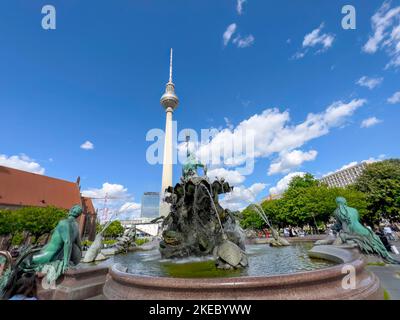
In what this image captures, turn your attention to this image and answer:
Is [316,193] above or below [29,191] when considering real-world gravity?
below

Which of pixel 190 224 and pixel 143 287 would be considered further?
pixel 190 224

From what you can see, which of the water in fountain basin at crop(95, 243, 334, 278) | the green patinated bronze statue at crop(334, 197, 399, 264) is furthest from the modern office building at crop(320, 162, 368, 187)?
the water in fountain basin at crop(95, 243, 334, 278)

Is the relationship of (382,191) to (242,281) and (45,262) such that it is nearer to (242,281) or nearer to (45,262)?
(242,281)

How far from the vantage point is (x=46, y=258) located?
5.24 metres

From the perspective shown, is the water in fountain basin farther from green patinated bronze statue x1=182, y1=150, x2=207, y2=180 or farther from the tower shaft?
the tower shaft

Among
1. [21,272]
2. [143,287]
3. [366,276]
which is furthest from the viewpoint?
[21,272]

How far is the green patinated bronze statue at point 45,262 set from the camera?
499cm

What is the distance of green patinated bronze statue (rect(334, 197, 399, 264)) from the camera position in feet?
24.0

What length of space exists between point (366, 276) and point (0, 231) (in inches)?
1754

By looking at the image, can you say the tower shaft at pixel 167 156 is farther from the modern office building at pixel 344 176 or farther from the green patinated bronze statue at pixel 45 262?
the modern office building at pixel 344 176

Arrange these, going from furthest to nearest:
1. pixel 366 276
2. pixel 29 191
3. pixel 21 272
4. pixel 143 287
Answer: pixel 29 191 → pixel 21 272 → pixel 366 276 → pixel 143 287
